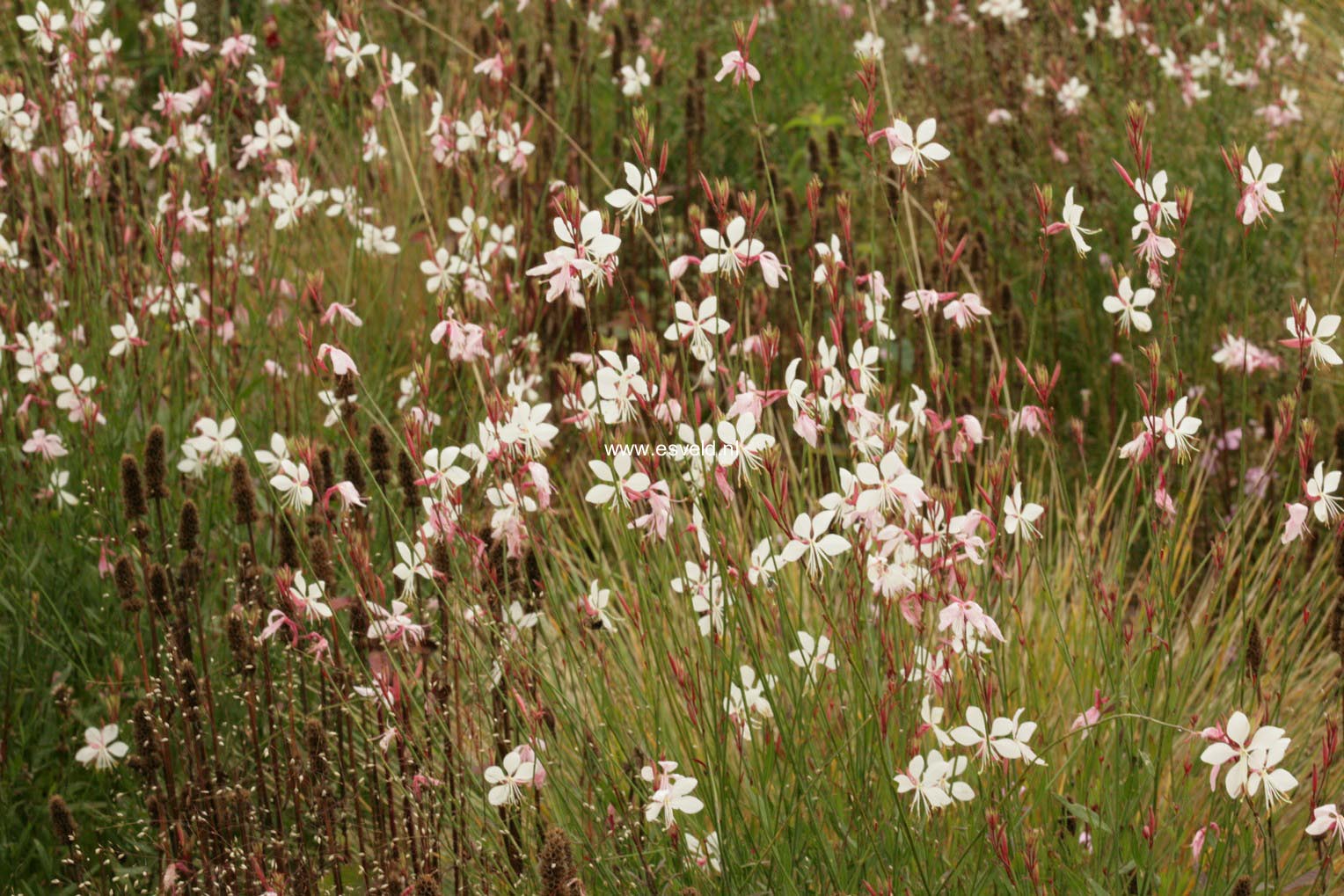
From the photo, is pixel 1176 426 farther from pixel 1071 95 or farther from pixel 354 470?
pixel 1071 95

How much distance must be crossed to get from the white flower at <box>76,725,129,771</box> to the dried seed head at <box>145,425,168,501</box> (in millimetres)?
519

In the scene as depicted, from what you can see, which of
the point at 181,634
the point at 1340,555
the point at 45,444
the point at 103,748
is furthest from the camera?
the point at 45,444

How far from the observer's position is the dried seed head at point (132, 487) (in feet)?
8.05

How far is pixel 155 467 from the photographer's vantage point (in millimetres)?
2535

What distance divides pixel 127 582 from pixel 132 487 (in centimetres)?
16

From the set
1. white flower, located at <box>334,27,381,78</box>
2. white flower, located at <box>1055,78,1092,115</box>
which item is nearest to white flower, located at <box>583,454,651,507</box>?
white flower, located at <box>334,27,381,78</box>

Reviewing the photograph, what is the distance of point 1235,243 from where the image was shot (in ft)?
15.7

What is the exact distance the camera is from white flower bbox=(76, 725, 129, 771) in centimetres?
278

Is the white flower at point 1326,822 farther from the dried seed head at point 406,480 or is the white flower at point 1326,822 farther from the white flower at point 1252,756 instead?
the dried seed head at point 406,480

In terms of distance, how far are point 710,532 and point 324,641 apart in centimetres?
78

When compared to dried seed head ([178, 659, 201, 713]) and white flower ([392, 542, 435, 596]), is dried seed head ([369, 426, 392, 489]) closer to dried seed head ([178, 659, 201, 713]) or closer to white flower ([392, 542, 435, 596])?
white flower ([392, 542, 435, 596])

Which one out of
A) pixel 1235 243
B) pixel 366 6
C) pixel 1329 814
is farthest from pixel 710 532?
pixel 366 6

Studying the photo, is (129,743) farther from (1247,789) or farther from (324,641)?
(1247,789)

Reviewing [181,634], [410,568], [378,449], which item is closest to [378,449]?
[378,449]
